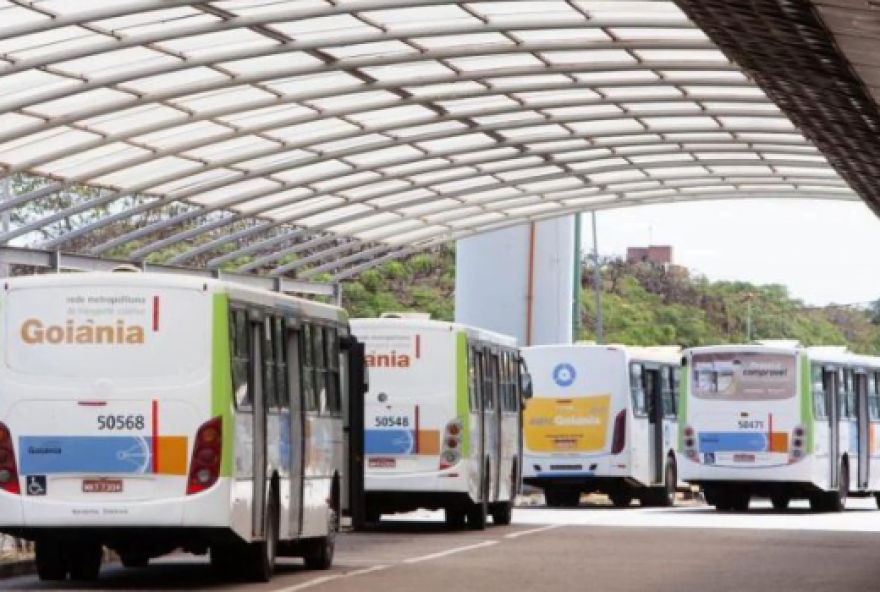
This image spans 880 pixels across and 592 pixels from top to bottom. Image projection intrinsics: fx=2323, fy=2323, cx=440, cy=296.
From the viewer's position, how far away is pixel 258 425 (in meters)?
20.3

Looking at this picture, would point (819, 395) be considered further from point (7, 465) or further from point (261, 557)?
point (7, 465)

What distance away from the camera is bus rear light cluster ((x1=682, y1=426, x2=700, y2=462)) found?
40.2 metres

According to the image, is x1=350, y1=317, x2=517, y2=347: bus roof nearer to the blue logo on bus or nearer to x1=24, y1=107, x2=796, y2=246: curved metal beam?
x1=24, y1=107, x2=796, y2=246: curved metal beam

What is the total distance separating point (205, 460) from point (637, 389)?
1012 inches

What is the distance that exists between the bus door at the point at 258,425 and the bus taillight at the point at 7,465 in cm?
217

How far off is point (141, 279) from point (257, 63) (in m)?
15.6

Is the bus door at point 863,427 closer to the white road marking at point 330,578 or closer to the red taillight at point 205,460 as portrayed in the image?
the white road marking at point 330,578

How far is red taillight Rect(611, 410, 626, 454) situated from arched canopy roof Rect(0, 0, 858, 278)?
5.39 meters

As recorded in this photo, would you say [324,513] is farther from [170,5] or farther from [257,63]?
[257,63]

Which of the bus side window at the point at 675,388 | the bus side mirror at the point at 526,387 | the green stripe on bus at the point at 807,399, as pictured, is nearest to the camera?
the bus side mirror at the point at 526,387

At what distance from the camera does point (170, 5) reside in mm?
28797

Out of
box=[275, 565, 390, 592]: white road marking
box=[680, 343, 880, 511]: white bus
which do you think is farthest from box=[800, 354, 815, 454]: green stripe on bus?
box=[275, 565, 390, 592]: white road marking

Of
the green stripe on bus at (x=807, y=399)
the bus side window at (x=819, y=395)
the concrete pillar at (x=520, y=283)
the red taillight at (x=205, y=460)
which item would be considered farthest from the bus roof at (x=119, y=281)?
the concrete pillar at (x=520, y=283)

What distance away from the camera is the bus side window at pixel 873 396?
43.8 meters
